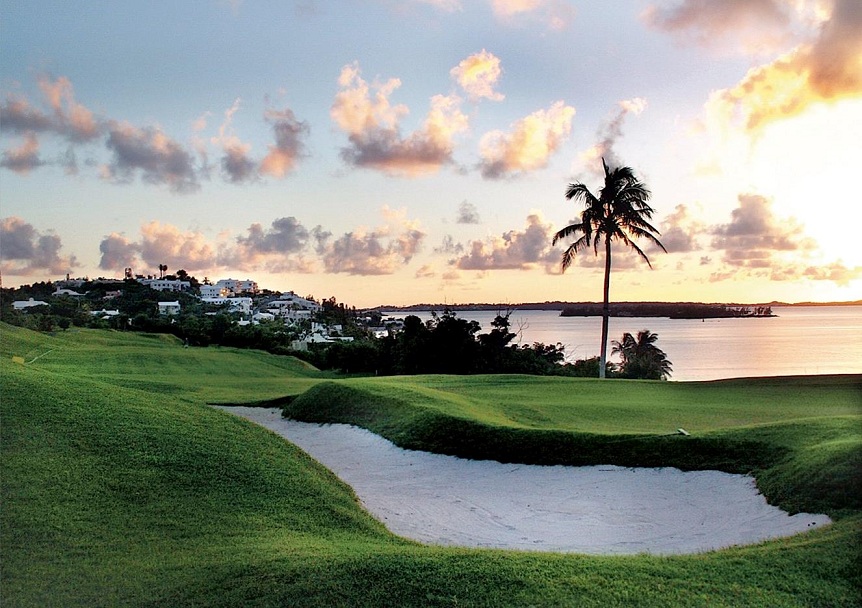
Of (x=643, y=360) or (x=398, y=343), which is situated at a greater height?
(x=398, y=343)

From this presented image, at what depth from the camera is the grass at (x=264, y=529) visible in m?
5.81

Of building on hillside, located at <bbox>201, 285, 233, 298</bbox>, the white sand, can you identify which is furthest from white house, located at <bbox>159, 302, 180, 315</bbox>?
the white sand

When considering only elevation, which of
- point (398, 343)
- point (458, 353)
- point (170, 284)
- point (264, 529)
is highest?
Result: point (170, 284)

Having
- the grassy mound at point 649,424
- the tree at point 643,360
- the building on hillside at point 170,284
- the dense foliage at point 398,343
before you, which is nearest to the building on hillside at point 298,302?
the building on hillside at point 170,284

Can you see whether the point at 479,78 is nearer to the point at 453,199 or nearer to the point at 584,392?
A: the point at 453,199

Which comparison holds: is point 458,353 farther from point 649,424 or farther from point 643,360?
point 649,424

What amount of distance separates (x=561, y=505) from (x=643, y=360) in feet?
140

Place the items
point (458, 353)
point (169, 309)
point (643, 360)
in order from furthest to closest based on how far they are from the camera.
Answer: point (169, 309)
point (643, 360)
point (458, 353)

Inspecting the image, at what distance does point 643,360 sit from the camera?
5103cm

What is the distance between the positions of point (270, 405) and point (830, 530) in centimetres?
1629

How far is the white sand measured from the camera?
357 inches

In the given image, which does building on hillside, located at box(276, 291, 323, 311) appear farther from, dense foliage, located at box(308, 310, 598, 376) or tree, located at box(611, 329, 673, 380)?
dense foliage, located at box(308, 310, 598, 376)

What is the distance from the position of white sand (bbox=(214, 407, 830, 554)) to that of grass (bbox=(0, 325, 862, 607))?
646 millimetres

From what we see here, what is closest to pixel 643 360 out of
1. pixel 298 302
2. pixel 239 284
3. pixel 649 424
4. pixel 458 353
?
pixel 458 353
